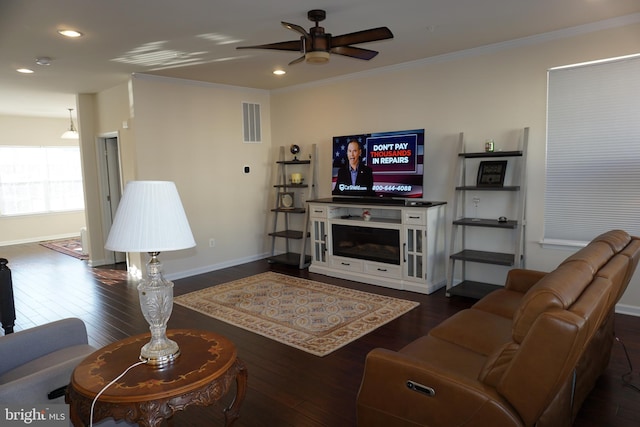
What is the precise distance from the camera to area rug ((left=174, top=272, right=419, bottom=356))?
361 cm

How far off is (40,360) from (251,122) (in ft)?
15.7

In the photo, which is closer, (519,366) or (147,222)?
(519,366)

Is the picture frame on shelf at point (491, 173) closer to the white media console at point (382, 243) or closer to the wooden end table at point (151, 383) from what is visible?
the white media console at point (382, 243)

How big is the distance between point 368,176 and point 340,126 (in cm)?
97

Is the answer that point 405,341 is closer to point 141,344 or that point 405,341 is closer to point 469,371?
point 469,371

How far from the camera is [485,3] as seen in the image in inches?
127

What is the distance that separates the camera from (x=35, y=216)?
900 cm

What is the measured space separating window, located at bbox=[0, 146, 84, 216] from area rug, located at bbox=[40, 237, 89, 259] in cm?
85

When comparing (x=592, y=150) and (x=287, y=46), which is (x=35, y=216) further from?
(x=592, y=150)

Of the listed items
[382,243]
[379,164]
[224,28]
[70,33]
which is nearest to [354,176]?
Result: [379,164]

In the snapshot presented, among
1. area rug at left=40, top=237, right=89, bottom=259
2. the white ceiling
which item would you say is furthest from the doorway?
the white ceiling

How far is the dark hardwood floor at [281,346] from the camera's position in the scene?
8.10 feet

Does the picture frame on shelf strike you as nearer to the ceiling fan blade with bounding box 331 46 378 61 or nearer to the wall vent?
the ceiling fan blade with bounding box 331 46 378 61

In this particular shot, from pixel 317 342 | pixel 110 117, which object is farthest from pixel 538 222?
pixel 110 117
